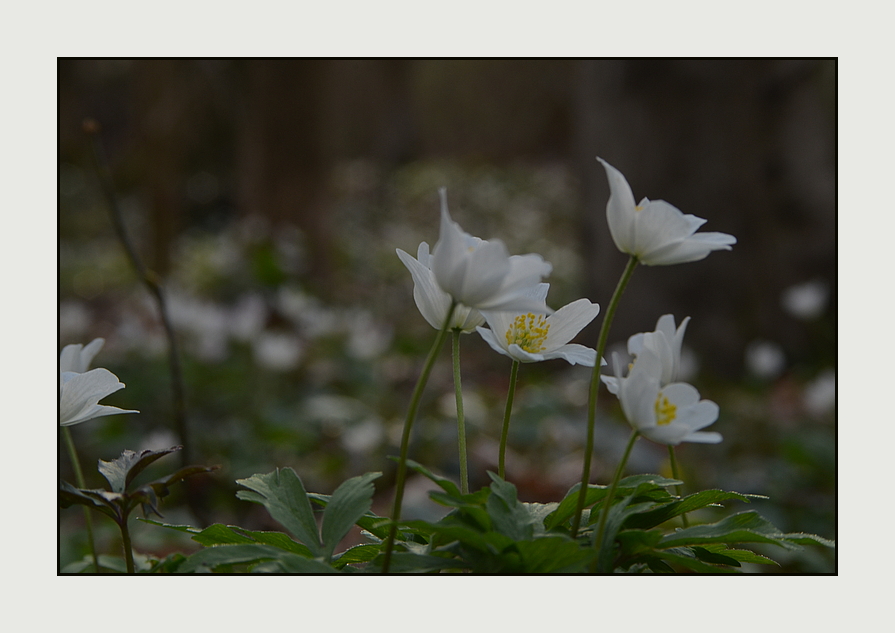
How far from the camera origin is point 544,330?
69 cm

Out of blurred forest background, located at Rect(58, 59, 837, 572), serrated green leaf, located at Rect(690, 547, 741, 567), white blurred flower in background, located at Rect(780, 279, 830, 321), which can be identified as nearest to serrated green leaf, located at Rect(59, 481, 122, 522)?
serrated green leaf, located at Rect(690, 547, 741, 567)

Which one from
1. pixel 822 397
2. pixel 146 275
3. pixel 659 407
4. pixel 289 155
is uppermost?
pixel 289 155

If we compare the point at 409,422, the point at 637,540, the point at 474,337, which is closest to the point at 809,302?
the point at 474,337

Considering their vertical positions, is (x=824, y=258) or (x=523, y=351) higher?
(x=824, y=258)

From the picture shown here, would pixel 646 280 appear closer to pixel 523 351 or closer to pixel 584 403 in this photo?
pixel 584 403

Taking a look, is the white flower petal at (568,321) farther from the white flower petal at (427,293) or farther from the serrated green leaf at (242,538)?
the serrated green leaf at (242,538)

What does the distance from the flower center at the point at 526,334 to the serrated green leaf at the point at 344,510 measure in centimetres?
17

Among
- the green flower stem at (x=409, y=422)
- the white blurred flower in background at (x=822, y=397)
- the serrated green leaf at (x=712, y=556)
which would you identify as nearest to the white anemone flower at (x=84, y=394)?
the green flower stem at (x=409, y=422)

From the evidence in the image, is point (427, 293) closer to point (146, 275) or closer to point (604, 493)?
point (604, 493)

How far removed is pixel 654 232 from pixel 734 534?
234mm

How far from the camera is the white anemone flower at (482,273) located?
547mm

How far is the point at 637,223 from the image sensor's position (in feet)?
1.95
